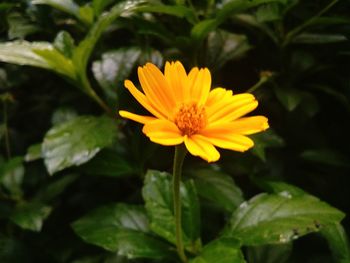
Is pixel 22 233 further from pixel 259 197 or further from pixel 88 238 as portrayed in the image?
pixel 259 197

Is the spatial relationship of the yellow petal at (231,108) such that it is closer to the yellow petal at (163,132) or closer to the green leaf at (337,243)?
the yellow petal at (163,132)

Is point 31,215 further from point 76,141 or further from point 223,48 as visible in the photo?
point 223,48

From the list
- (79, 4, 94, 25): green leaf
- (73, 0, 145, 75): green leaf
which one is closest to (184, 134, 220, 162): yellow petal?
(73, 0, 145, 75): green leaf

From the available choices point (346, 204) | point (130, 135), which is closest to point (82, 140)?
point (130, 135)

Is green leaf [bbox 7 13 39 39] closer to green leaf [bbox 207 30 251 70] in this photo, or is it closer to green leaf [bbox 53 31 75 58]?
green leaf [bbox 53 31 75 58]

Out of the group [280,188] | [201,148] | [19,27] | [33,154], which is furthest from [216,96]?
[19,27]

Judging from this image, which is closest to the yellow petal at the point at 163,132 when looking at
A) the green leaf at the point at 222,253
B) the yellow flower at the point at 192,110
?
the yellow flower at the point at 192,110
